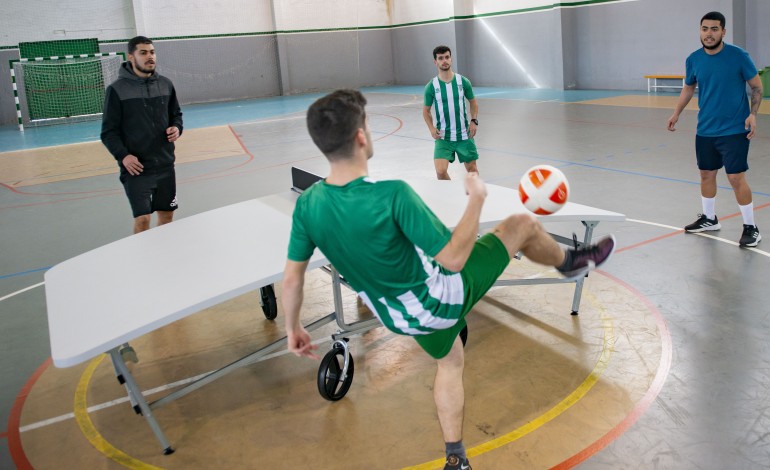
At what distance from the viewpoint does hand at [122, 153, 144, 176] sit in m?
5.78

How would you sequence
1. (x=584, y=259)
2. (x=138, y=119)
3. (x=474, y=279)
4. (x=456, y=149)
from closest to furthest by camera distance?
(x=474, y=279)
(x=584, y=259)
(x=138, y=119)
(x=456, y=149)

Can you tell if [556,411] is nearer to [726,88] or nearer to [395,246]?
[395,246]

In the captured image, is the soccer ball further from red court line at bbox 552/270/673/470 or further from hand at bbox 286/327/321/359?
hand at bbox 286/327/321/359

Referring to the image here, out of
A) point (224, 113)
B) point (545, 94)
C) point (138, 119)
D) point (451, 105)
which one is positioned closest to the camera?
point (138, 119)

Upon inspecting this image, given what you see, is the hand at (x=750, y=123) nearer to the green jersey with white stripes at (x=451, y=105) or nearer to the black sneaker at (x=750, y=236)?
the black sneaker at (x=750, y=236)

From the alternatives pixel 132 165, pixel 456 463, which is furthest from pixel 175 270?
pixel 132 165

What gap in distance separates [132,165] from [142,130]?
1.12ft

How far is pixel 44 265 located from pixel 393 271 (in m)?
5.67

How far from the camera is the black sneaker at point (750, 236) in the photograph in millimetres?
5844

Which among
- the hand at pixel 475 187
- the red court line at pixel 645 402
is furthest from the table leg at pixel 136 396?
the red court line at pixel 645 402

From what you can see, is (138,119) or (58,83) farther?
(58,83)

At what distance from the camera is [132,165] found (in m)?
5.80

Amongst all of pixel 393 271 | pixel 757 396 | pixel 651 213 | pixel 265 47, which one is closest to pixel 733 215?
pixel 651 213

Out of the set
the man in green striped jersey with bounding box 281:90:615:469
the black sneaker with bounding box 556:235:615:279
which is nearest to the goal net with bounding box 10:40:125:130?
the black sneaker with bounding box 556:235:615:279
